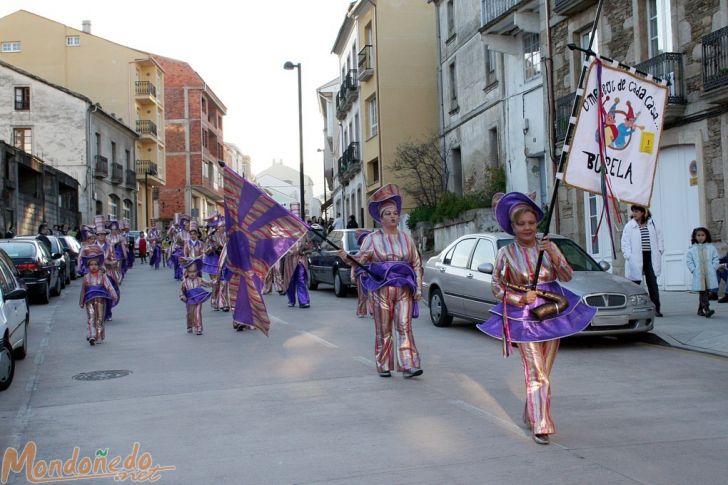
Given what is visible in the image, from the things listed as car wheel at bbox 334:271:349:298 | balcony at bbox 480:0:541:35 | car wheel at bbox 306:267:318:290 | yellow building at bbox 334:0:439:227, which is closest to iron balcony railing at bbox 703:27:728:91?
balcony at bbox 480:0:541:35

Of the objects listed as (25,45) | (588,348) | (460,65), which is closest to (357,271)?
(588,348)

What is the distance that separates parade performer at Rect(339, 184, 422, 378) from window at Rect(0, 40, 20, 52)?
171ft

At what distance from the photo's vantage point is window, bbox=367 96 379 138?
3753cm

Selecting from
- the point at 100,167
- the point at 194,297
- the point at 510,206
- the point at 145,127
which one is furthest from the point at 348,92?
the point at 510,206

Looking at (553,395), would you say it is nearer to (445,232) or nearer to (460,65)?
(445,232)

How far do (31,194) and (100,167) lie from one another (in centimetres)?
1095

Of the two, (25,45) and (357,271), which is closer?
(357,271)

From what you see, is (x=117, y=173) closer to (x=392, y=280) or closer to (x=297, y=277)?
(x=297, y=277)

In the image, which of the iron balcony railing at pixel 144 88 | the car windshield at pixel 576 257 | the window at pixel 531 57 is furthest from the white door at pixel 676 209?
the iron balcony railing at pixel 144 88

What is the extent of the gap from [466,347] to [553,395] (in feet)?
11.1

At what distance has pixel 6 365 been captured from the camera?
8375 millimetres

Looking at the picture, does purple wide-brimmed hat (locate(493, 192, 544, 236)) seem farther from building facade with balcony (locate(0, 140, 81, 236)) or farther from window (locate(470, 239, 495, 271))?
building facade with balcony (locate(0, 140, 81, 236))

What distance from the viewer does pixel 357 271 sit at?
29.3 feet

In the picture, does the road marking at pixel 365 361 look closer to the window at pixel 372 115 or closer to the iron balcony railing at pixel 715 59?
the iron balcony railing at pixel 715 59
